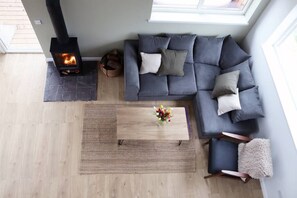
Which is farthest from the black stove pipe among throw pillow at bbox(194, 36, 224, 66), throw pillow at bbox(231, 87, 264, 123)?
throw pillow at bbox(231, 87, 264, 123)

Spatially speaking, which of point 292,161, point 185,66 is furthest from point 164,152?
point 292,161

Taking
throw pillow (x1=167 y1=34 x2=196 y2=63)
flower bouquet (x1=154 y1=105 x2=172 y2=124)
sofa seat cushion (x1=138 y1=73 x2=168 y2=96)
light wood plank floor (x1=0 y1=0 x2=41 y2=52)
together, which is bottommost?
flower bouquet (x1=154 y1=105 x2=172 y2=124)

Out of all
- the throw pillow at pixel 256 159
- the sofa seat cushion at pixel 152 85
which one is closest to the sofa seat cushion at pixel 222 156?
the throw pillow at pixel 256 159

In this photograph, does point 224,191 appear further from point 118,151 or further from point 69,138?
point 69,138

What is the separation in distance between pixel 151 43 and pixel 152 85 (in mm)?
681

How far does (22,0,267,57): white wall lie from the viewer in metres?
3.72

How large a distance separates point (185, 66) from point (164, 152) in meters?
1.49

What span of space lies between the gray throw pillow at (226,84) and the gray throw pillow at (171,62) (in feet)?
2.11

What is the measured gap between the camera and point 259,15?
4184mm

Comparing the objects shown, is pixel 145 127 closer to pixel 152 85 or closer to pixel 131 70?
pixel 152 85

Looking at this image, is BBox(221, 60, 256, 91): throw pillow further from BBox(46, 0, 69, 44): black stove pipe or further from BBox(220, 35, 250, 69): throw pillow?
BBox(46, 0, 69, 44): black stove pipe

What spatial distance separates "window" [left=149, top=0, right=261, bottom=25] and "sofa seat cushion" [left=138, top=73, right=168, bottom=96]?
0.90 metres

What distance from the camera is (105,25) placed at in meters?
4.10

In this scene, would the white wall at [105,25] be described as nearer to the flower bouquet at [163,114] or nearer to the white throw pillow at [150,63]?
the white throw pillow at [150,63]
